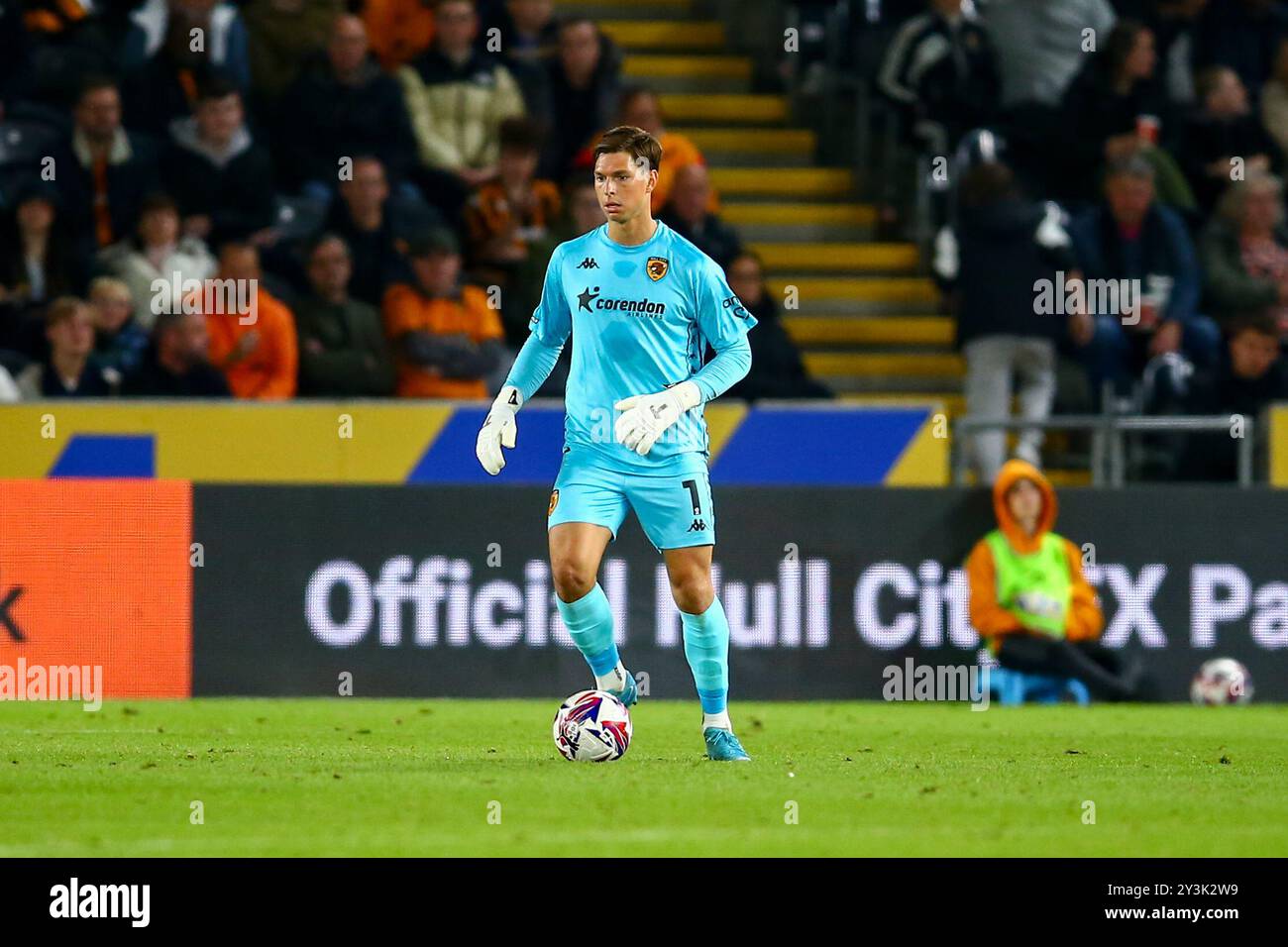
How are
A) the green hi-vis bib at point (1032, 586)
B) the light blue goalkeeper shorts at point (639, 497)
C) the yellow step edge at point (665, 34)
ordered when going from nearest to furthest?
the light blue goalkeeper shorts at point (639, 497), the green hi-vis bib at point (1032, 586), the yellow step edge at point (665, 34)

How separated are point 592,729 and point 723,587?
180 inches

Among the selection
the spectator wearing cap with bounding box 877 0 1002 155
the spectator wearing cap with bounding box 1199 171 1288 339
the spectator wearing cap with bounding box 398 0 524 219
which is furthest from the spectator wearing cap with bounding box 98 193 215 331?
the spectator wearing cap with bounding box 1199 171 1288 339

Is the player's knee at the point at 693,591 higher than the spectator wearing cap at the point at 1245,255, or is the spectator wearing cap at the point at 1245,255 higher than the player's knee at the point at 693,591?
the spectator wearing cap at the point at 1245,255

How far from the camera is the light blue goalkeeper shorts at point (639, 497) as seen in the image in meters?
9.22

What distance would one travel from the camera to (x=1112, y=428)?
14.8m

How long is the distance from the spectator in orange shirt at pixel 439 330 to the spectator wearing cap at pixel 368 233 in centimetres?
38

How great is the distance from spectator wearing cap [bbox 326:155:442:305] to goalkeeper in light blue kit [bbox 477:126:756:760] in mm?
6212

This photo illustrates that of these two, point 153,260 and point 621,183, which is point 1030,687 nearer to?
point 621,183

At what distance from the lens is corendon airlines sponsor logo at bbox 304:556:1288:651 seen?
1344cm

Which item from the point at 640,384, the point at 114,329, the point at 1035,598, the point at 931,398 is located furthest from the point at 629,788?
the point at 931,398

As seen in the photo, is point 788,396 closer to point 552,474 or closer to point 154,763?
point 552,474

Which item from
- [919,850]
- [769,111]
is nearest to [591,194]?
[769,111]

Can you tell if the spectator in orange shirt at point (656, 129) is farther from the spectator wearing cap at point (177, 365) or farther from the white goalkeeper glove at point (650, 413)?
the white goalkeeper glove at point (650, 413)

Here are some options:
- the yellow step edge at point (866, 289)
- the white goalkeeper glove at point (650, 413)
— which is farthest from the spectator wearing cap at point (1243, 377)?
the white goalkeeper glove at point (650, 413)
